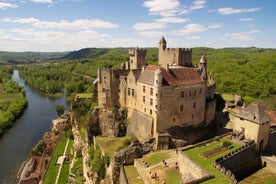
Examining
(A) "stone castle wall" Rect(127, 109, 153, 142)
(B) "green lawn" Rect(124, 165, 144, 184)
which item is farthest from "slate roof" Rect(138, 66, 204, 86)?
(B) "green lawn" Rect(124, 165, 144, 184)

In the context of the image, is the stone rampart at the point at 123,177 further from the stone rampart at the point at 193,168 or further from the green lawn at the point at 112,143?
the stone rampart at the point at 193,168

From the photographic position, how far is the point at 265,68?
7800cm

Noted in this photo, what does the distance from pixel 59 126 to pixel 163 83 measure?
39.8 metres

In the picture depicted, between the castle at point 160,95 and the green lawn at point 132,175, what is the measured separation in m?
5.00

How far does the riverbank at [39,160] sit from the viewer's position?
142 feet

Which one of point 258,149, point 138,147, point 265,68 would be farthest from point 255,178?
point 265,68

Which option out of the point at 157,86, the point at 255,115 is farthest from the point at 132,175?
the point at 255,115

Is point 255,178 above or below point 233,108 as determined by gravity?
below

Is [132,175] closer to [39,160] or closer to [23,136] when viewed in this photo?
[39,160]

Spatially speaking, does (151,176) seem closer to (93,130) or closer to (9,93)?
(93,130)

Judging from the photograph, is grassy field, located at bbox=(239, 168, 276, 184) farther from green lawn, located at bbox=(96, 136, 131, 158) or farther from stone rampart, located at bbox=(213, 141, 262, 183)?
green lawn, located at bbox=(96, 136, 131, 158)

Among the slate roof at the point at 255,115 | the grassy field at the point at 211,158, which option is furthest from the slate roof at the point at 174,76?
the grassy field at the point at 211,158

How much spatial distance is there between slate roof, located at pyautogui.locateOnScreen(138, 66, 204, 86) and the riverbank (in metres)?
26.0

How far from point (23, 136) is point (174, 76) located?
151 ft
